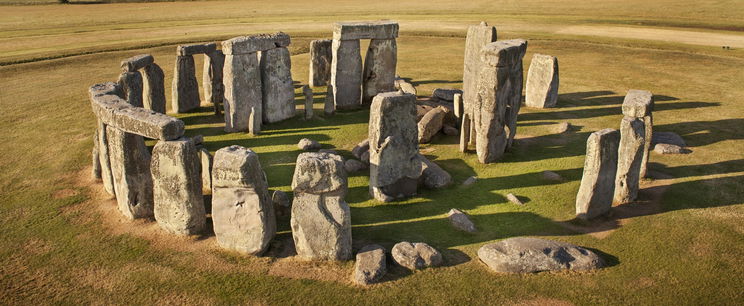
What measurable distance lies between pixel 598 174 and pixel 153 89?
43.5 feet

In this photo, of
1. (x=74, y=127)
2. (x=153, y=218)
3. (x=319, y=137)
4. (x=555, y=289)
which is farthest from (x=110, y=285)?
(x=74, y=127)

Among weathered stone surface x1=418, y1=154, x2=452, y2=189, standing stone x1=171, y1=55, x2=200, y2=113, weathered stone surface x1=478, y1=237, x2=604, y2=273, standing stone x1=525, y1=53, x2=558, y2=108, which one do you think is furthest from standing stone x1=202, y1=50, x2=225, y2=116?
weathered stone surface x1=478, y1=237, x2=604, y2=273

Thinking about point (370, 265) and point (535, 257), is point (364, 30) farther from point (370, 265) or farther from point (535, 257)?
point (535, 257)

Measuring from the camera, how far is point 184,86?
60.5 ft

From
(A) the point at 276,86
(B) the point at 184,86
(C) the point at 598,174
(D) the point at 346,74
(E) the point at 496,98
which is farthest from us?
(D) the point at 346,74

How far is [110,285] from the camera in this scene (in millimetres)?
9125

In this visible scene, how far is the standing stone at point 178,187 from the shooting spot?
9.92 meters

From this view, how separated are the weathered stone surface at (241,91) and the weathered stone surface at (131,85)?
2.49m

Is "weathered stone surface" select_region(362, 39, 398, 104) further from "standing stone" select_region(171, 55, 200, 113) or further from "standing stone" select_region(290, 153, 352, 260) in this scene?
"standing stone" select_region(290, 153, 352, 260)

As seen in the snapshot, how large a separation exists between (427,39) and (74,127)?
857 inches

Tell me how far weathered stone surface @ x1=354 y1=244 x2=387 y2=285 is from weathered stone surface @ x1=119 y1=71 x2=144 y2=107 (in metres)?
9.68

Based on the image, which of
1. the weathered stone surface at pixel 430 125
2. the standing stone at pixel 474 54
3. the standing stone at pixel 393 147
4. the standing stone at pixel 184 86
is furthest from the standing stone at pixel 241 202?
the standing stone at pixel 184 86

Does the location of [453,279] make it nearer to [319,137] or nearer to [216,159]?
[216,159]

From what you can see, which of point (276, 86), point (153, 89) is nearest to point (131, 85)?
point (153, 89)
